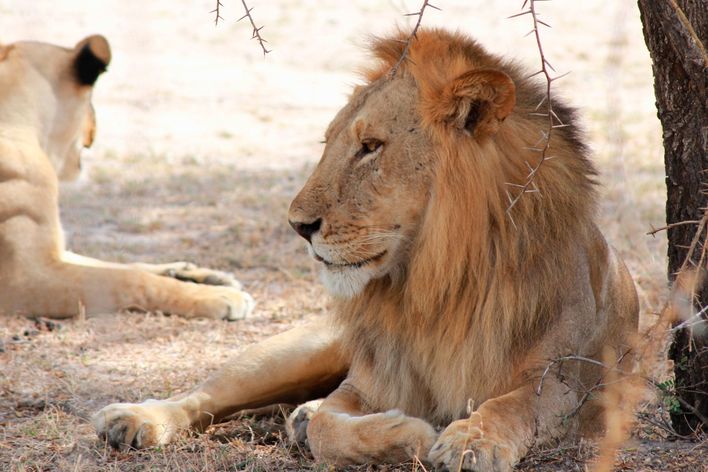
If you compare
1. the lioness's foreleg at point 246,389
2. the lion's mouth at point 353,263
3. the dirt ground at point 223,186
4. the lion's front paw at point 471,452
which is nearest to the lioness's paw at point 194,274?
the dirt ground at point 223,186

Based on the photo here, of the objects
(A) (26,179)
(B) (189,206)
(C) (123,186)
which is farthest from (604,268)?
(C) (123,186)

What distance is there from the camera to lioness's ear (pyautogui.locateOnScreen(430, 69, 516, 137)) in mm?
2732

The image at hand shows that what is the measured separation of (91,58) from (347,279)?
3504 mm

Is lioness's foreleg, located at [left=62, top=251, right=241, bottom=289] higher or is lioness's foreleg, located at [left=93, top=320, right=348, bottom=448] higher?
lioness's foreleg, located at [left=93, top=320, right=348, bottom=448]

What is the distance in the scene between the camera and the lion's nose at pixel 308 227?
9.25ft

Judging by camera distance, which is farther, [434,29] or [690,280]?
[434,29]

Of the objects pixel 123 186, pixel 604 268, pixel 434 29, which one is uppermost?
pixel 434 29

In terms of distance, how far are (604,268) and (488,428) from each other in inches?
32.8

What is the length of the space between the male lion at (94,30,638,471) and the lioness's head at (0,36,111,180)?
123 inches

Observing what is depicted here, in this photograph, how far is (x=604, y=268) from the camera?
318cm

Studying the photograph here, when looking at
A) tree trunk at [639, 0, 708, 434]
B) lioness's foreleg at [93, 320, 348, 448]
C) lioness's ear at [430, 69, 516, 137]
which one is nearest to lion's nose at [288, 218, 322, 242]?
lioness's ear at [430, 69, 516, 137]

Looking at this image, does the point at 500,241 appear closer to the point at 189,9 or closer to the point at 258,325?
the point at 258,325

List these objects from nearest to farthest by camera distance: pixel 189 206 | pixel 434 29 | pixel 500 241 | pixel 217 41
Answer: pixel 500 241 → pixel 434 29 → pixel 189 206 → pixel 217 41

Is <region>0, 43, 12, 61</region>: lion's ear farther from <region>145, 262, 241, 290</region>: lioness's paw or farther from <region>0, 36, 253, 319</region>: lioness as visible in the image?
<region>145, 262, 241, 290</region>: lioness's paw
